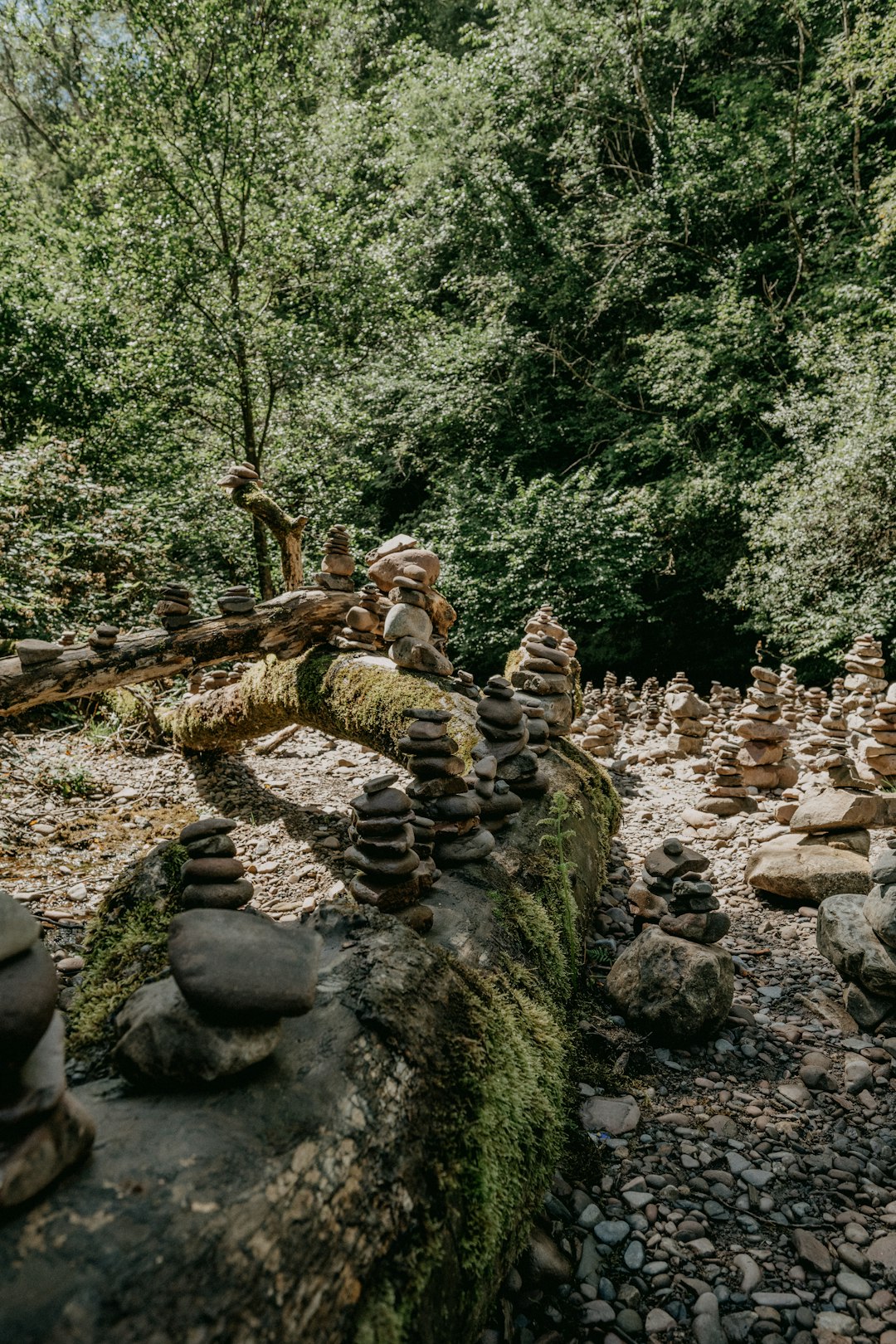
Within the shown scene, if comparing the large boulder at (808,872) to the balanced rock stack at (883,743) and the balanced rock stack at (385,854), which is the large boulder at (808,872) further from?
the balanced rock stack at (385,854)

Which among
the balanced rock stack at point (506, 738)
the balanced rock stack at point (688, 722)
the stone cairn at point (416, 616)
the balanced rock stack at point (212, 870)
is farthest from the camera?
the balanced rock stack at point (688, 722)

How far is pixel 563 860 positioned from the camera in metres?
3.36

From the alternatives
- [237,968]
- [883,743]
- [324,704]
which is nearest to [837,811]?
[883,743]

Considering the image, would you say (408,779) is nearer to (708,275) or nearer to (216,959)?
(216,959)

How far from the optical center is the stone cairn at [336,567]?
211 inches

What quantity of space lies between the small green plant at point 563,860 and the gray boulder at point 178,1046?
207 centimetres

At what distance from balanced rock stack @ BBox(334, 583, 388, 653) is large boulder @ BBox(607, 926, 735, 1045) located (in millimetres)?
3104

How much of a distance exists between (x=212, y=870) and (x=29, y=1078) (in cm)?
73

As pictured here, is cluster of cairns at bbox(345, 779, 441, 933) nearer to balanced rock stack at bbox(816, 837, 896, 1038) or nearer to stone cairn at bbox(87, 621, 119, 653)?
balanced rock stack at bbox(816, 837, 896, 1038)

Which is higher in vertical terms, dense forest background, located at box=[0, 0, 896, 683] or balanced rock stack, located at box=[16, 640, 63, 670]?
dense forest background, located at box=[0, 0, 896, 683]

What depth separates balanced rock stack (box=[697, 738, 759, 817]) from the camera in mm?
5738

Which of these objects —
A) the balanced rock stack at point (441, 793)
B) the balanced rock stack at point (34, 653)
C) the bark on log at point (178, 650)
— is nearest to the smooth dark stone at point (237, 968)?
the balanced rock stack at point (441, 793)

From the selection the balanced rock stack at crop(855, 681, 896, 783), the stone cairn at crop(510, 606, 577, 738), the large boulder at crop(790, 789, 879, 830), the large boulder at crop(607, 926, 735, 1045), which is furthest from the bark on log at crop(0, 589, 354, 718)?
the balanced rock stack at crop(855, 681, 896, 783)

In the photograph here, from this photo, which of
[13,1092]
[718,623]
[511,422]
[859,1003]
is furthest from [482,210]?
[13,1092]
